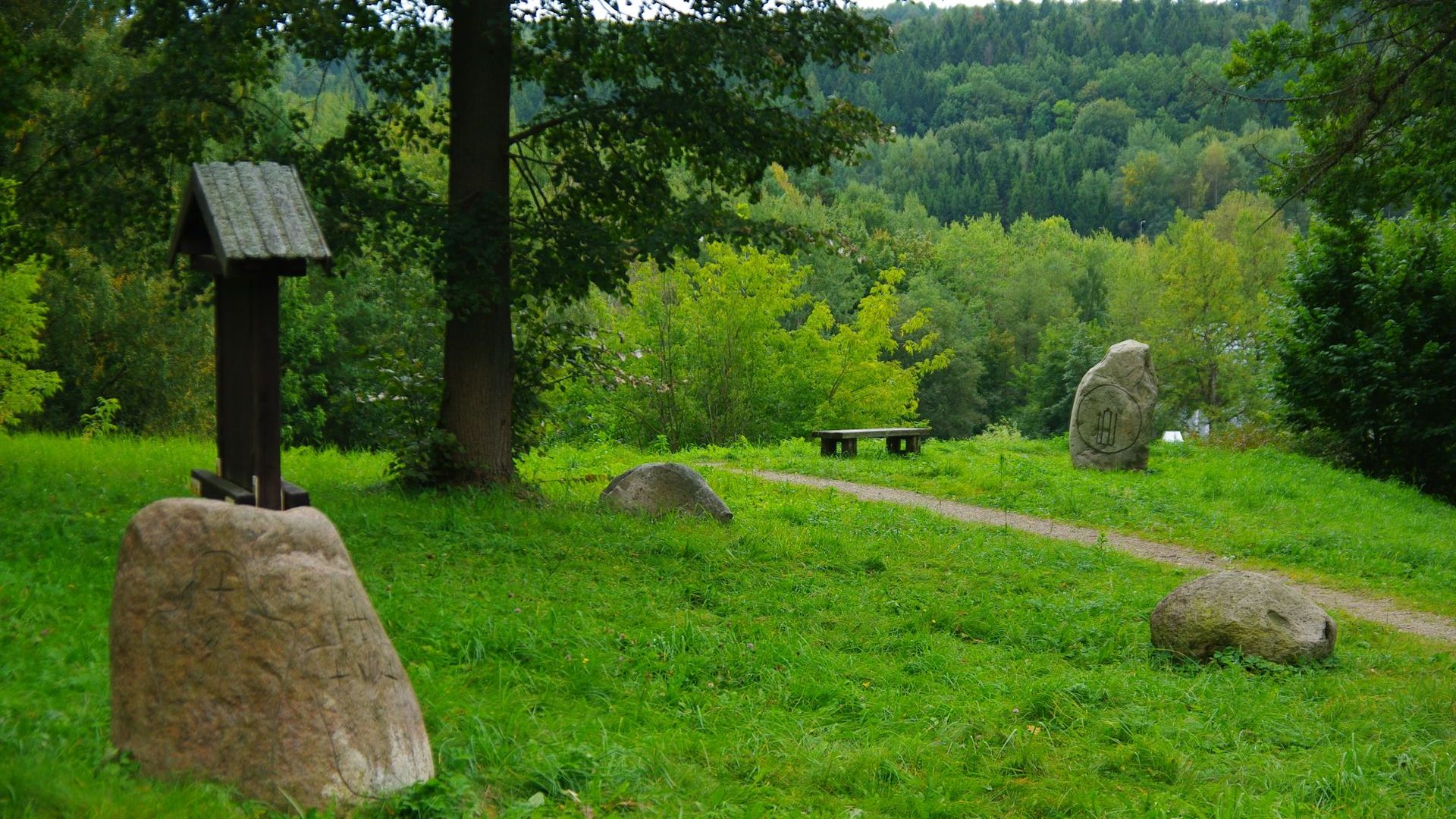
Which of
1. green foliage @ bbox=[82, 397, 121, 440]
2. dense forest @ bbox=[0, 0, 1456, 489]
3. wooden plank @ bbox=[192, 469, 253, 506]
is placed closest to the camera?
wooden plank @ bbox=[192, 469, 253, 506]

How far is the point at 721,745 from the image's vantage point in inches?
208

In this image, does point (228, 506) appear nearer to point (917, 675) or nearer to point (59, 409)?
point (917, 675)

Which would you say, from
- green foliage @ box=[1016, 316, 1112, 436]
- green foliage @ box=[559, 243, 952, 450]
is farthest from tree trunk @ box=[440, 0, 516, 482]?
green foliage @ box=[1016, 316, 1112, 436]

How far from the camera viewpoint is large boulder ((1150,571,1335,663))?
24.5 feet

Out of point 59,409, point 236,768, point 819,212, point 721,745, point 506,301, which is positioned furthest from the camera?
point 819,212

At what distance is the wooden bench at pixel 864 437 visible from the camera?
1869cm

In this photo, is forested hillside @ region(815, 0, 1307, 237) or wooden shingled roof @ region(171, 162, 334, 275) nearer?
wooden shingled roof @ region(171, 162, 334, 275)

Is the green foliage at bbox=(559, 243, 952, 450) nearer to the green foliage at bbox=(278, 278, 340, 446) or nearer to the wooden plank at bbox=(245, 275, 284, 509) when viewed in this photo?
the green foliage at bbox=(278, 278, 340, 446)

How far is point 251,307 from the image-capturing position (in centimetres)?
571

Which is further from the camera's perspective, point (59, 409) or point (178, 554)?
point (59, 409)

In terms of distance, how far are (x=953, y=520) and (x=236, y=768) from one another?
32.1ft

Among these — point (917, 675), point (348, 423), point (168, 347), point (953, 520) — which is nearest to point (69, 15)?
point (168, 347)

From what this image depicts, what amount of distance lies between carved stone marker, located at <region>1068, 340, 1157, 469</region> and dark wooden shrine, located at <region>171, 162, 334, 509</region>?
13585 mm

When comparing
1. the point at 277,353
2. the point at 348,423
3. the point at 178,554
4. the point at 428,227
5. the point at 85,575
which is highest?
the point at 428,227
